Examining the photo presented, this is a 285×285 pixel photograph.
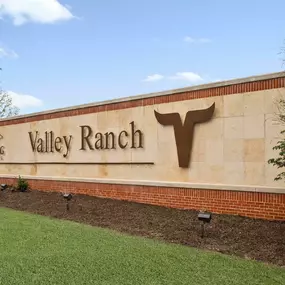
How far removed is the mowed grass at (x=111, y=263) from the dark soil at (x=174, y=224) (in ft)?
1.85

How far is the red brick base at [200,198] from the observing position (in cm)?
888

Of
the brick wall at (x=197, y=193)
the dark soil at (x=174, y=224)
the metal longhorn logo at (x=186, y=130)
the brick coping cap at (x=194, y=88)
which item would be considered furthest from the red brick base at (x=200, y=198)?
the brick coping cap at (x=194, y=88)

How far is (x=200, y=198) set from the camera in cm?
995

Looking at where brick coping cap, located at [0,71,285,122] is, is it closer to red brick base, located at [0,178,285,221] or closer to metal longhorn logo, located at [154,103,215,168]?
metal longhorn logo, located at [154,103,215,168]

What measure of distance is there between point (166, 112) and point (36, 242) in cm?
484

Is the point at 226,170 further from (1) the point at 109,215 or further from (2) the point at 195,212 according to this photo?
(1) the point at 109,215

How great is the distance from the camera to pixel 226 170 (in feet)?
31.4

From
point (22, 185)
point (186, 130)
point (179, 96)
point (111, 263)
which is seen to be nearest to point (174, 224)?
point (186, 130)

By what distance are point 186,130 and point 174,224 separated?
8.03ft

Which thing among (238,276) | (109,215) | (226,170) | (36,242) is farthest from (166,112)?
(238,276)

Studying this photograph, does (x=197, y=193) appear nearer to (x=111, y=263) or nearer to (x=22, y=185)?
(x=111, y=263)

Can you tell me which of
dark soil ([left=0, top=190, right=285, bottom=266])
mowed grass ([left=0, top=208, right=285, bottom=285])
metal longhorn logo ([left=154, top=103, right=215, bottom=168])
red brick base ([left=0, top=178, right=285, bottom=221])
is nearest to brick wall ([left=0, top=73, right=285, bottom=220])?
red brick base ([left=0, top=178, right=285, bottom=221])

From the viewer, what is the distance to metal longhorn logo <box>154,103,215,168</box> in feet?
32.8

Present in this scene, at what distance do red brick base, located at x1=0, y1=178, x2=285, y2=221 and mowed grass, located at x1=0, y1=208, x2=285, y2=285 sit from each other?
2710mm
